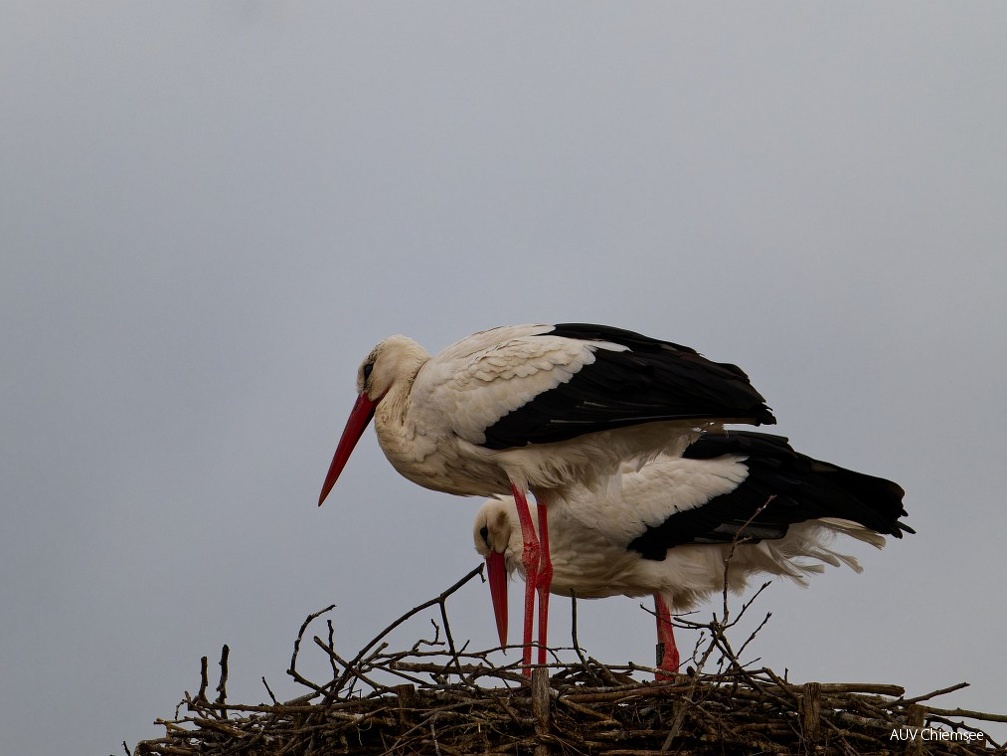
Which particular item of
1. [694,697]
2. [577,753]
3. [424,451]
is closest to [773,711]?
[694,697]

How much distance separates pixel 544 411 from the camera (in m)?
5.87

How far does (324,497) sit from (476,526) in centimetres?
93

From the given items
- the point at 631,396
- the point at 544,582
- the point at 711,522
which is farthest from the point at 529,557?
the point at 711,522

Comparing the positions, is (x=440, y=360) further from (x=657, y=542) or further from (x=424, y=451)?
(x=657, y=542)

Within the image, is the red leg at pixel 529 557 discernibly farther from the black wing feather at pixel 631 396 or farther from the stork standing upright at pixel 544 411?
the black wing feather at pixel 631 396

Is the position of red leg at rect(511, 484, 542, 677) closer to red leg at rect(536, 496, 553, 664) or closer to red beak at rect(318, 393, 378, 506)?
red leg at rect(536, 496, 553, 664)

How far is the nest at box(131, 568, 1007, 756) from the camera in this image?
16.2 ft

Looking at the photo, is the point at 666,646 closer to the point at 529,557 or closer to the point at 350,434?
the point at 529,557

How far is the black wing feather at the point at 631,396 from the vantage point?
5.61m

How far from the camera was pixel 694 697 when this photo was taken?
16.6 feet

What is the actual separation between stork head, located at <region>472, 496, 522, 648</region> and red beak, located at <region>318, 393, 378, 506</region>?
2.96 ft

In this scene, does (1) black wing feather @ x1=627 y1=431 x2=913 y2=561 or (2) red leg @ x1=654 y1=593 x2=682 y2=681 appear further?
(2) red leg @ x1=654 y1=593 x2=682 y2=681

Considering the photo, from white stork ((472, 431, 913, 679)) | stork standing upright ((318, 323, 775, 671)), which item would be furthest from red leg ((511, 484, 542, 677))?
white stork ((472, 431, 913, 679))

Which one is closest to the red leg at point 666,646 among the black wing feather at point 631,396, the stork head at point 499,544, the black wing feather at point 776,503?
the black wing feather at point 776,503
